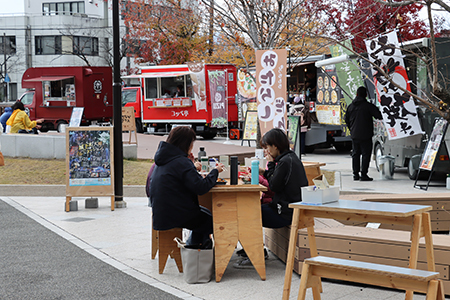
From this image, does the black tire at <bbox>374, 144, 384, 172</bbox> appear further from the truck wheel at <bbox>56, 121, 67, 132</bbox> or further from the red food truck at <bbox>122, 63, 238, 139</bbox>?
the truck wheel at <bbox>56, 121, 67, 132</bbox>

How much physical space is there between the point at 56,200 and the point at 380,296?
7.37 meters

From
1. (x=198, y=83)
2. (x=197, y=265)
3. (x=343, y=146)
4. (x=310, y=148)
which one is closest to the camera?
(x=197, y=265)

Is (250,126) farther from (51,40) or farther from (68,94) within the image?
(51,40)

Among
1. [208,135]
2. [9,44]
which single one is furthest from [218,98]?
[9,44]

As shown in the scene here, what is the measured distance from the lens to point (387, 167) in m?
11.6

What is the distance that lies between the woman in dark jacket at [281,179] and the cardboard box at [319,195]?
3.35 feet

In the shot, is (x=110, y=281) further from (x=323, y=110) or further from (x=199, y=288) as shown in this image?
(x=323, y=110)

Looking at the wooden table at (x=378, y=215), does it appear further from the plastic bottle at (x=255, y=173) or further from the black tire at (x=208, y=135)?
the black tire at (x=208, y=135)

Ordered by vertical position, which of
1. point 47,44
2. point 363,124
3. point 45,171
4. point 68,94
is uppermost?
point 47,44

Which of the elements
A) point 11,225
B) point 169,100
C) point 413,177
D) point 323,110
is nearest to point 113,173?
point 11,225

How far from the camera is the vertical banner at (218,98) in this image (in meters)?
21.4

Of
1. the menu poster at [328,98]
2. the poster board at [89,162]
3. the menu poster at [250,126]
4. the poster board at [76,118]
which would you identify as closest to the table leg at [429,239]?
the poster board at [89,162]

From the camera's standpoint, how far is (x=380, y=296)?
4.64m

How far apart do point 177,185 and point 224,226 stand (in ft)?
1.98
